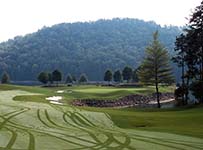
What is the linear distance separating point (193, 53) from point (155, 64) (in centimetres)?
634

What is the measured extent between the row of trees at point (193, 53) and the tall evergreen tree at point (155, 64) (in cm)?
318

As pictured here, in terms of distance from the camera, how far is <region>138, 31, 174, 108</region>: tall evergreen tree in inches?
2628

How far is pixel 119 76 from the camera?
6388 inches

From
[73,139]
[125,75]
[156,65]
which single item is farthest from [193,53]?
[125,75]

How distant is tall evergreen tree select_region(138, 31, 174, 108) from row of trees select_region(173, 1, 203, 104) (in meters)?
3.18

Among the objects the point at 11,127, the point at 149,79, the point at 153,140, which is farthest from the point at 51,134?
the point at 149,79

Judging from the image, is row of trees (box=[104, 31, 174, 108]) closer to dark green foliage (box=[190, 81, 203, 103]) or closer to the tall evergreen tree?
the tall evergreen tree

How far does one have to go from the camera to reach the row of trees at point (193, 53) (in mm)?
61031

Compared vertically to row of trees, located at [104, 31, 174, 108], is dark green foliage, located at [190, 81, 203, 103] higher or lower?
lower

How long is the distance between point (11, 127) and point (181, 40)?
48072 mm

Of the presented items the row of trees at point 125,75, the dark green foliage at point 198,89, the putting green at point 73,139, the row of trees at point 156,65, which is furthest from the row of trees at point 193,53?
the row of trees at point 125,75

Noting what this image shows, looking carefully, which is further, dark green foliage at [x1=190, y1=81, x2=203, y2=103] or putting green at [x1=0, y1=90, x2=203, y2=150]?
dark green foliage at [x1=190, y1=81, x2=203, y2=103]

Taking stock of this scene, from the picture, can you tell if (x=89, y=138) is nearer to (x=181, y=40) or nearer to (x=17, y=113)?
(x=17, y=113)

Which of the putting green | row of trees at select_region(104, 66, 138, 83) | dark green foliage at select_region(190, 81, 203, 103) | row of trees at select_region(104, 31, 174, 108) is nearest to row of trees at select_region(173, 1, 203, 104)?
dark green foliage at select_region(190, 81, 203, 103)
